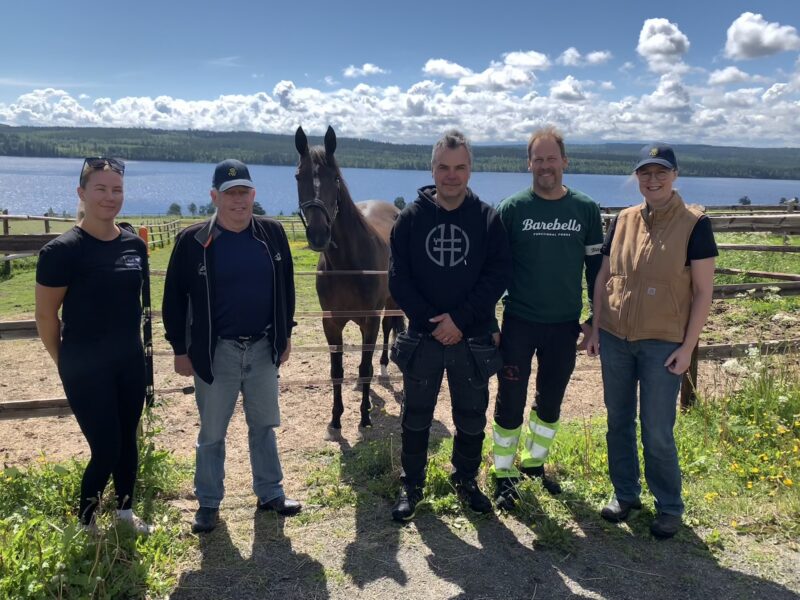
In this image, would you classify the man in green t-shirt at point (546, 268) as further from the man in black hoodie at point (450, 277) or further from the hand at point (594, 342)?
the man in black hoodie at point (450, 277)

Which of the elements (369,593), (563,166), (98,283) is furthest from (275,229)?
(369,593)

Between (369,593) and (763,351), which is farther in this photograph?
(763,351)

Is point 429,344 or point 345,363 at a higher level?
point 429,344

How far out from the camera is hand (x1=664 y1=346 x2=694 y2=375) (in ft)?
9.56

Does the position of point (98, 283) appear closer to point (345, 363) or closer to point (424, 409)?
point (424, 409)

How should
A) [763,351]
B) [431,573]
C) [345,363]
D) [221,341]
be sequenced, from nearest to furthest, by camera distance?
[431,573] < [221,341] < [763,351] < [345,363]

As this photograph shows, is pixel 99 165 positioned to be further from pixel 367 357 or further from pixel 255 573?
pixel 367 357

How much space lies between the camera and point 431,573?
2922mm

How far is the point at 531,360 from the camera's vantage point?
339cm

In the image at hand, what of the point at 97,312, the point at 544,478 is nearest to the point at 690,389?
the point at 544,478

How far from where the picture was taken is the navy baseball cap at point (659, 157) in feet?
9.60

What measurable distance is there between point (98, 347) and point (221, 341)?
642 millimetres

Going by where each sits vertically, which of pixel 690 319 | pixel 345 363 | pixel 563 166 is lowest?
pixel 345 363

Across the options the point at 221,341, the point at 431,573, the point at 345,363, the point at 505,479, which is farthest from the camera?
the point at 345,363
